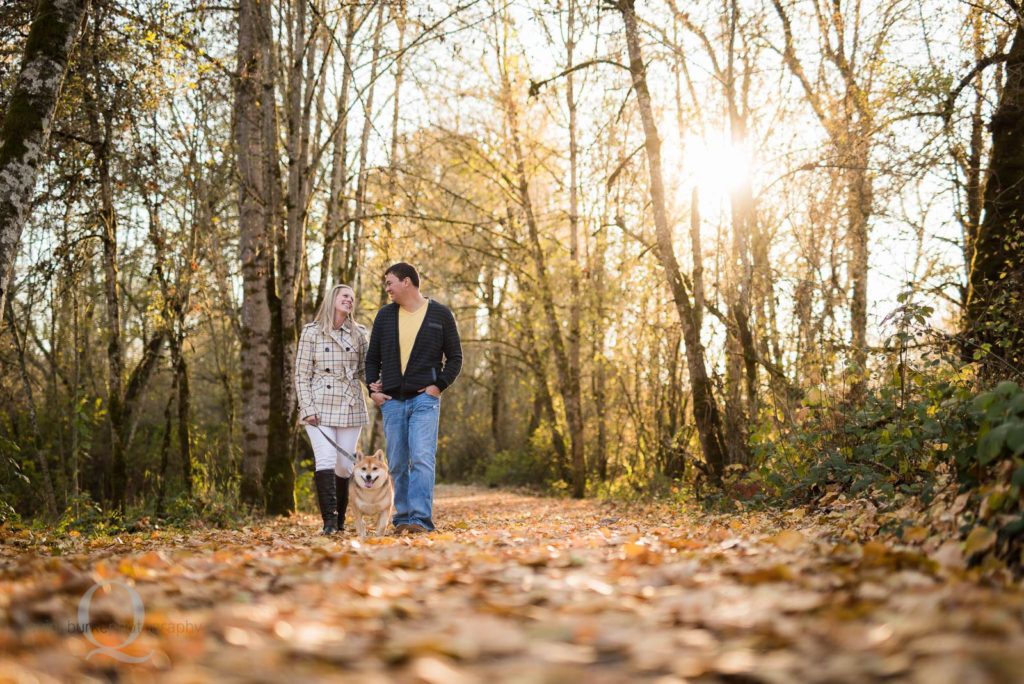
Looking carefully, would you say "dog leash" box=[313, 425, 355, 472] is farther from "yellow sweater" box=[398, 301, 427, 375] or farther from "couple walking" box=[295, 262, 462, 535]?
"yellow sweater" box=[398, 301, 427, 375]

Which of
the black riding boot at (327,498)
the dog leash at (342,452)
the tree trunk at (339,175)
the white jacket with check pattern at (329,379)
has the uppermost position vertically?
the tree trunk at (339,175)

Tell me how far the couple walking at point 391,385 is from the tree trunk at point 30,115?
274 centimetres

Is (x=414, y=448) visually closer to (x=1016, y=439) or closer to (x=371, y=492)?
(x=371, y=492)

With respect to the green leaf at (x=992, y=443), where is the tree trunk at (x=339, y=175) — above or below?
above

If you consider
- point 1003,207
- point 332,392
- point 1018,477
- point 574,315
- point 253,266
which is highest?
point 1003,207

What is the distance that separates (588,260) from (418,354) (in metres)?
10.4

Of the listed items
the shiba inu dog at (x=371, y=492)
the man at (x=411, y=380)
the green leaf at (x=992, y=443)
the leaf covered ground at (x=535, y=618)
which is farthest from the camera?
the man at (x=411, y=380)

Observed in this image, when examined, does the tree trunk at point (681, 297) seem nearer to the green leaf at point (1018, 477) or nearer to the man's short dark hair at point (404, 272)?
the man's short dark hair at point (404, 272)

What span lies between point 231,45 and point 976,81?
35.7 ft

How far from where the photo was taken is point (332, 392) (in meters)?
8.38

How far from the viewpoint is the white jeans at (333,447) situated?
8.24m

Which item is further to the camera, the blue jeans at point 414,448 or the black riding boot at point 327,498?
the black riding boot at point 327,498

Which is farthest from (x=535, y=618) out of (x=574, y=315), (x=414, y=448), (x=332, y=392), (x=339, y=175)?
(x=339, y=175)

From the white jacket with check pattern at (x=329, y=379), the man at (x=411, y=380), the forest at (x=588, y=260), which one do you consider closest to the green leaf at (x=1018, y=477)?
the forest at (x=588, y=260)
